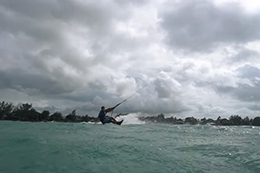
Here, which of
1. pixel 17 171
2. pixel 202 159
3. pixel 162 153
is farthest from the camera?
pixel 162 153

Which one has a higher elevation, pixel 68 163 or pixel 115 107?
pixel 115 107

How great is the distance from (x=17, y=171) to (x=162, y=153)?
838 cm

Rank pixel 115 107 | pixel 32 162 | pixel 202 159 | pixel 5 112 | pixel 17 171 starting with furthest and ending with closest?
pixel 5 112 < pixel 115 107 < pixel 202 159 < pixel 32 162 < pixel 17 171

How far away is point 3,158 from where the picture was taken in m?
12.3

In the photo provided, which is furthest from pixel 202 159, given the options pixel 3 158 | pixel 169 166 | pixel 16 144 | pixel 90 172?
pixel 16 144

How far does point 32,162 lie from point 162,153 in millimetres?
7584

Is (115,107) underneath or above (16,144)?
above

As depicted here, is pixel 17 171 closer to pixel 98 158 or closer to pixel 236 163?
pixel 98 158

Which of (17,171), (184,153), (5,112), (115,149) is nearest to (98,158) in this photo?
(115,149)

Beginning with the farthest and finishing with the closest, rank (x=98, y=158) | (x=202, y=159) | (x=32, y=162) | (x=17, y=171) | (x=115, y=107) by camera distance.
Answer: (x=115, y=107), (x=202, y=159), (x=98, y=158), (x=32, y=162), (x=17, y=171)

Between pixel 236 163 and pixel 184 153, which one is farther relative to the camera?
pixel 184 153

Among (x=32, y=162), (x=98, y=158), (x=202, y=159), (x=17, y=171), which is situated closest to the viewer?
(x=17, y=171)

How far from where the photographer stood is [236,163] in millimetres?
13648

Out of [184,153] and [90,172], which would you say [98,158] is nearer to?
[90,172]
